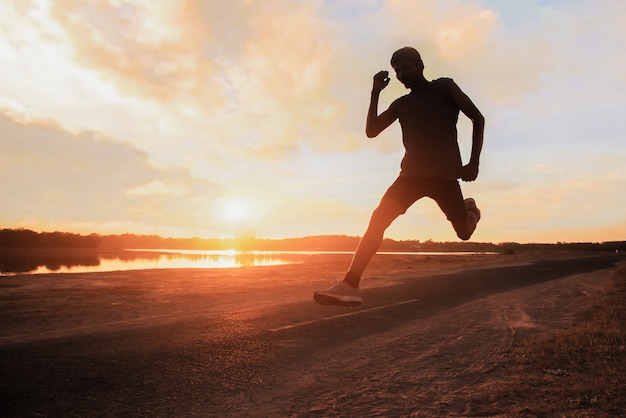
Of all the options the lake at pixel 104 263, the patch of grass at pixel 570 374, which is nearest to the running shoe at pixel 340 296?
the patch of grass at pixel 570 374

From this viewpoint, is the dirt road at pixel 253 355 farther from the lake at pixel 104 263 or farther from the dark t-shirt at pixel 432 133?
the lake at pixel 104 263

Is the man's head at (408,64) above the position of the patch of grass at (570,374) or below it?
above

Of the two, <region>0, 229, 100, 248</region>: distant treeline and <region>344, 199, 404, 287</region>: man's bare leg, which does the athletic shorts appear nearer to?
<region>344, 199, 404, 287</region>: man's bare leg

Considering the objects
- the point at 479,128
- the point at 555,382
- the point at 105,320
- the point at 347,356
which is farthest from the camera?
the point at 105,320

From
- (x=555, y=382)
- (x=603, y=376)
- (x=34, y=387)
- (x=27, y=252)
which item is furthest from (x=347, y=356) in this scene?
(x=27, y=252)

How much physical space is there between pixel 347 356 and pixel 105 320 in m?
6.97

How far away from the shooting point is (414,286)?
2202cm

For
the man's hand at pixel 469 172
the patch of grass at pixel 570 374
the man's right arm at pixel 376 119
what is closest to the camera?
the man's hand at pixel 469 172

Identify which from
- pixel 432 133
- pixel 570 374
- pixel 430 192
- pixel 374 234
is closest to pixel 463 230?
pixel 430 192

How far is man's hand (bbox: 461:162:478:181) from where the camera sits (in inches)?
124

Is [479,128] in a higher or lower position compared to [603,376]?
higher

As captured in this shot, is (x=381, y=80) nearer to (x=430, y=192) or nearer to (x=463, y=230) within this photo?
(x=430, y=192)

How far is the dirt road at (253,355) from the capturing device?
18.5ft

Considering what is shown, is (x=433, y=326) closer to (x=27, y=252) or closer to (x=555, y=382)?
(x=555, y=382)
